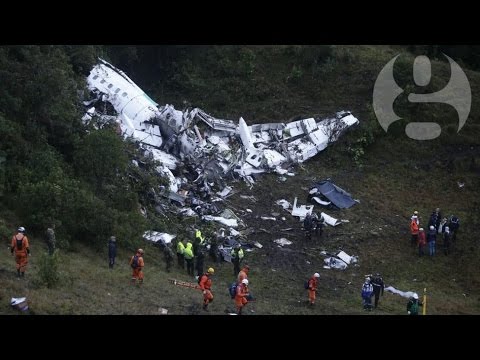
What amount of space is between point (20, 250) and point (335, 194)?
43.0 feet

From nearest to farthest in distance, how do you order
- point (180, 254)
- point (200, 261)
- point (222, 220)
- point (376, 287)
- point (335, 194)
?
point (376, 287) → point (200, 261) → point (180, 254) → point (222, 220) → point (335, 194)

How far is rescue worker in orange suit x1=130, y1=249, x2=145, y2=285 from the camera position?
17.7 meters

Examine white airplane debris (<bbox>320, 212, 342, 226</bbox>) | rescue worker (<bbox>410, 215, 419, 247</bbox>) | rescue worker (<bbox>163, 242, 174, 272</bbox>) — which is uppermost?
white airplane debris (<bbox>320, 212, 342, 226</bbox>)

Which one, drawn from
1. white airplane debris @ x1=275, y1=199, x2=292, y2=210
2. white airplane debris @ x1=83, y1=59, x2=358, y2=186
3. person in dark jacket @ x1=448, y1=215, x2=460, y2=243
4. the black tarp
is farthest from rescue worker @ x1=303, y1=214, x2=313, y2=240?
person in dark jacket @ x1=448, y1=215, x2=460, y2=243

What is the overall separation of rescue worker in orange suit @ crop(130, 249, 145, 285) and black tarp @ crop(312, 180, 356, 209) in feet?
32.0

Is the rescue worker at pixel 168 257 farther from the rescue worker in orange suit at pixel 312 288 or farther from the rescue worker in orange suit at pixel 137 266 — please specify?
the rescue worker in orange suit at pixel 312 288

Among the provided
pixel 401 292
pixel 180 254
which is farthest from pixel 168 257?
pixel 401 292

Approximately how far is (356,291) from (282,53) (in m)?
17.1

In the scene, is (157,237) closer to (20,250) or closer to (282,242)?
(282,242)

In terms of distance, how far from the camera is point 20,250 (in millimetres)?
16281

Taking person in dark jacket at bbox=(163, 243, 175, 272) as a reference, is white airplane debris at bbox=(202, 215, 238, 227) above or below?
above

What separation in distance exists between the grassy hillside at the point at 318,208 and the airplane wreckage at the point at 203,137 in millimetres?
664

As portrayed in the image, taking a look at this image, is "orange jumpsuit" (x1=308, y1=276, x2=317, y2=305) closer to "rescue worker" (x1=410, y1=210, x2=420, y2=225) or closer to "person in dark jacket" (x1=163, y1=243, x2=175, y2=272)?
"person in dark jacket" (x1=163, y1=243, x2=175, y2=272)
